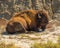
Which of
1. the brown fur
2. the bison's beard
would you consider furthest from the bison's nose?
the brown fur

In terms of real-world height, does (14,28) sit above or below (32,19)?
below

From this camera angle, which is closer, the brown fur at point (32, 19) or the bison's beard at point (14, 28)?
the bison's beard at point (14, 28)

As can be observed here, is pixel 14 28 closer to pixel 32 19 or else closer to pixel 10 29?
pixel 10 29

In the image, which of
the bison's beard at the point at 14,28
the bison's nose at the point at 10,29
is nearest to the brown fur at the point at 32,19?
the bison's beard at the point at 14,28

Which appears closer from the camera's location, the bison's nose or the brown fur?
the bison's nose

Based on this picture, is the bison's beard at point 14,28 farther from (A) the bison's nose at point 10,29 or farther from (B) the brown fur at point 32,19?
(B) the brown fur at point 32,19

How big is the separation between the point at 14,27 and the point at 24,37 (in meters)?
1.90

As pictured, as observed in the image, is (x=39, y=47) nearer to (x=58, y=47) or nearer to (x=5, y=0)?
(x=58, y=47)

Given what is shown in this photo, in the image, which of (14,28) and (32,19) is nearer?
(14,28)

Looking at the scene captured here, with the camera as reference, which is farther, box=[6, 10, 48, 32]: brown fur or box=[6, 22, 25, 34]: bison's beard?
box=[6, 10, 48, 32]: brown fur

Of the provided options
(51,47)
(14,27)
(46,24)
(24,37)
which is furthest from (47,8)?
(51,47)

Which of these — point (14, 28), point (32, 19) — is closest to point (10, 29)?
point (14, 28)

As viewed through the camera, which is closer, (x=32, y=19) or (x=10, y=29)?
(x=10, y=29)

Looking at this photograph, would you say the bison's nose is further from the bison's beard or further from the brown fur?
the brown fur
